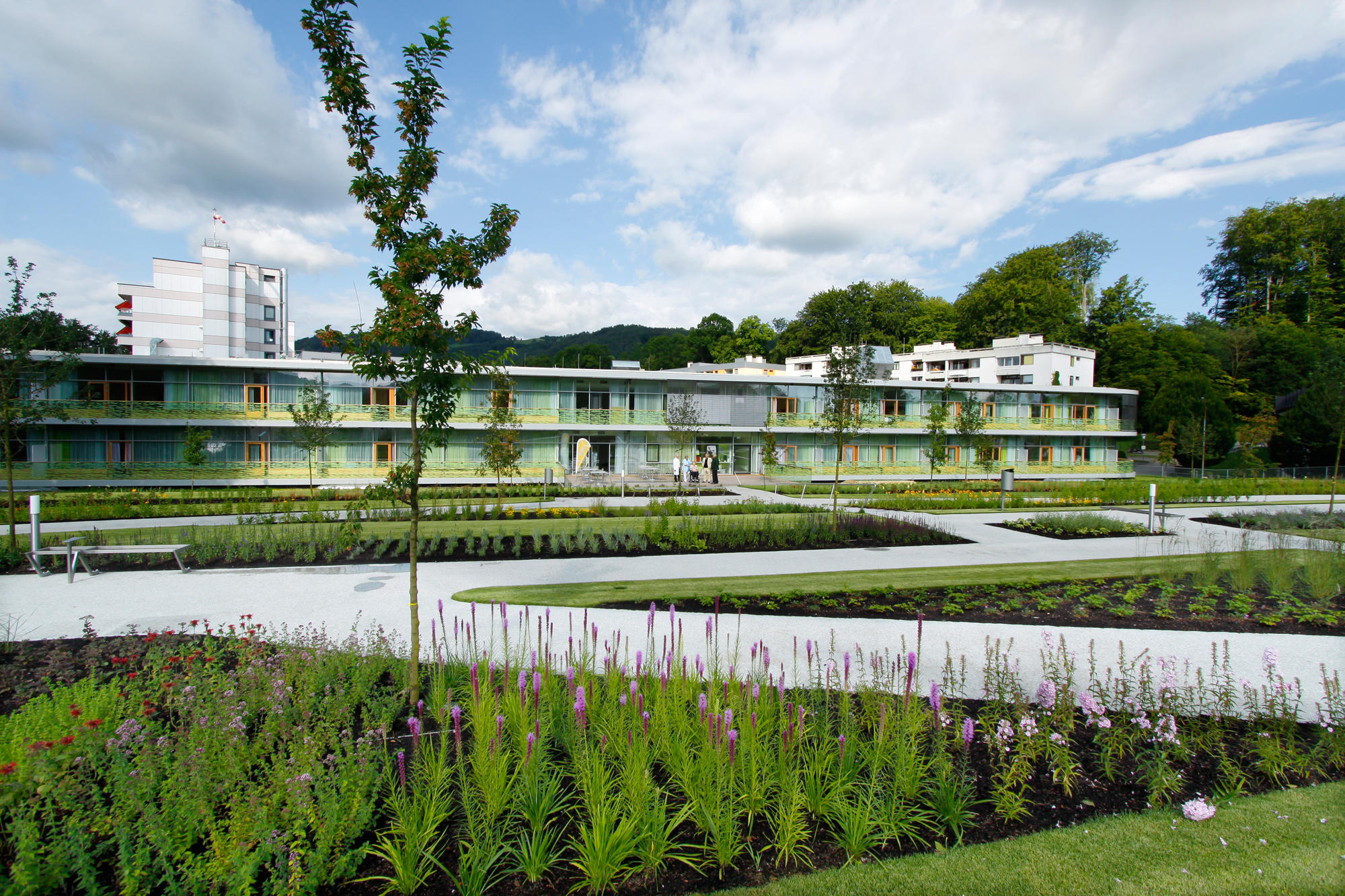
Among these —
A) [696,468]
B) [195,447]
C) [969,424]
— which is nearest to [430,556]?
[696,468]

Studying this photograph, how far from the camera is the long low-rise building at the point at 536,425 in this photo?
3031cm

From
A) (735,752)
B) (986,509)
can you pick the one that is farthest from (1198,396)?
(735,752)

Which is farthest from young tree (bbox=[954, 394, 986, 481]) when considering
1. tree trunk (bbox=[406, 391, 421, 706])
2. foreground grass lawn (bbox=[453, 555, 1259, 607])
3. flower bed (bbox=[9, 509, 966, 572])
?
tree trunk (bbox=[406, 391, 421, 706])

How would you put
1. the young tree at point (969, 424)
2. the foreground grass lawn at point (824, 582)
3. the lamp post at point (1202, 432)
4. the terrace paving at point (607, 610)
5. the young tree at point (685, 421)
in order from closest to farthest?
the terrace paving at point (607, 610) → the foreground grass lawn at point (824, 582) → the young tree at point (685, 421) → the young tree at point (969, 424) → the lamp post at point (1202, 432)

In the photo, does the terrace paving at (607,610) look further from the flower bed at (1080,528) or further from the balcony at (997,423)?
the balcony at (997,423)

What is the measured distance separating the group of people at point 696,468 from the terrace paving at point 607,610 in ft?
49.0

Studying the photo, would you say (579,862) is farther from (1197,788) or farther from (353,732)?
(1197,788)

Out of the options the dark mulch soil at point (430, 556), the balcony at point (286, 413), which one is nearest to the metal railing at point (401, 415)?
the balcony at point (286, 413)

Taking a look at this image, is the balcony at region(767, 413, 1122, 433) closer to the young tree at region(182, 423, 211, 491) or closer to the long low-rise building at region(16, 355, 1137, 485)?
the long low-rise building at region(16, 355, 1137, 485)

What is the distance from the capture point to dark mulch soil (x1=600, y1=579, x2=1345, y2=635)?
906 cm

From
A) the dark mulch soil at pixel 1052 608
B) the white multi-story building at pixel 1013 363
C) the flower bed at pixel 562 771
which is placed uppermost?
the white multi-story building at pixel 1013 363

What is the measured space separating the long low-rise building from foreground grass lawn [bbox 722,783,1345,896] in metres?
24.7

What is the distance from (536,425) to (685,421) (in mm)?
8047

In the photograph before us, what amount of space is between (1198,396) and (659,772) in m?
61.1
